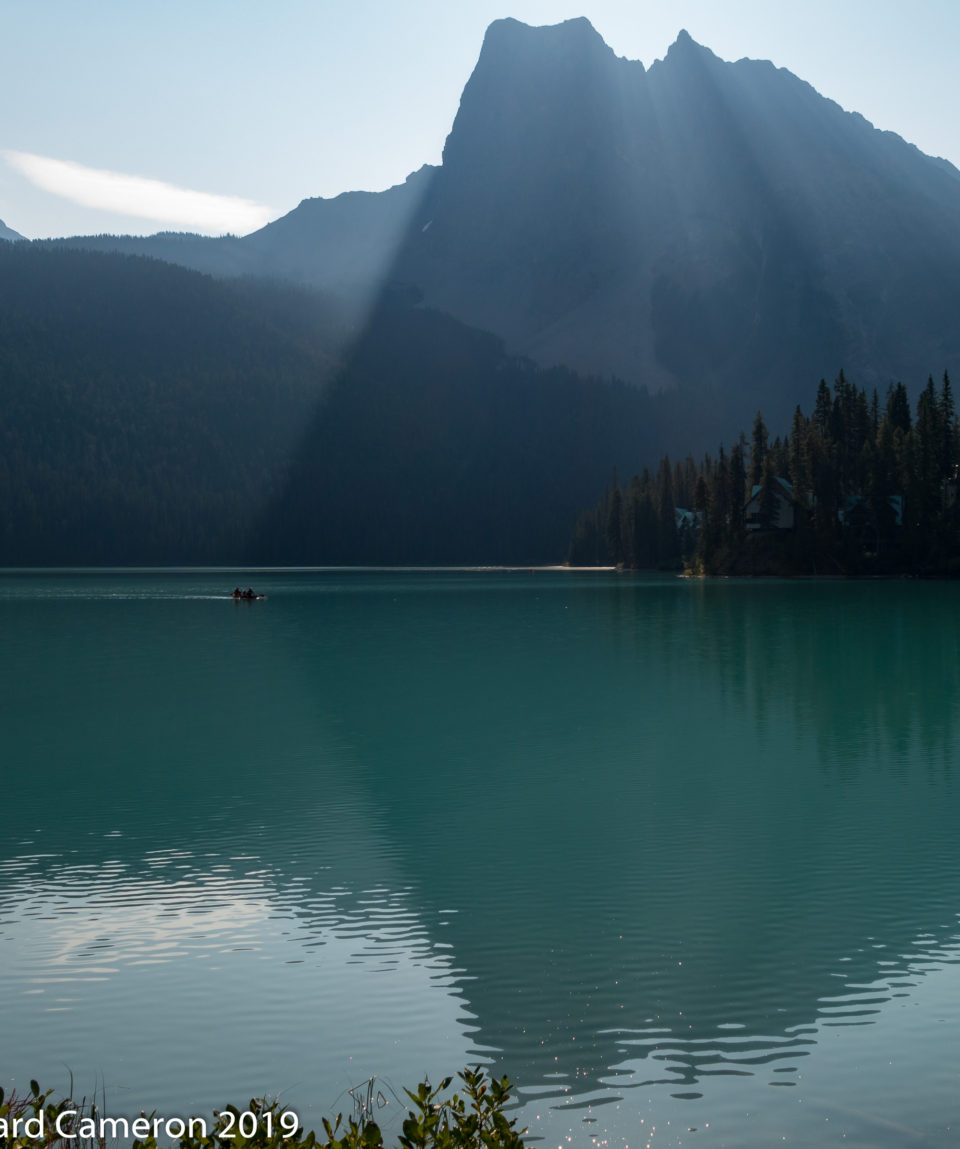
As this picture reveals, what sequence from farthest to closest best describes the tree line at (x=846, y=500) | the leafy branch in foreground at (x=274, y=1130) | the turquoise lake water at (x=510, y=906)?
the tree line at (x=846, y=500), the turquoise lake water at (x=510, y=906), the leafy branch in foreground at (x=274, y=1130)

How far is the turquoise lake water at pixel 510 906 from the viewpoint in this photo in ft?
42.4

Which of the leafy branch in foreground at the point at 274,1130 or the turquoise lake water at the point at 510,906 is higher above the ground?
the leafy branch in foreground at the point at 274,1130

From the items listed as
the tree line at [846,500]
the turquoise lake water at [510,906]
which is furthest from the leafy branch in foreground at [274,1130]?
the tree line at [846,500]

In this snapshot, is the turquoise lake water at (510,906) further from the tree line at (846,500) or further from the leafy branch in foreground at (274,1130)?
the tree line at (846,500)

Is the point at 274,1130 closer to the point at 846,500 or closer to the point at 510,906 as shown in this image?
the point at 510,906

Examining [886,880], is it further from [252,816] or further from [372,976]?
[252,816]

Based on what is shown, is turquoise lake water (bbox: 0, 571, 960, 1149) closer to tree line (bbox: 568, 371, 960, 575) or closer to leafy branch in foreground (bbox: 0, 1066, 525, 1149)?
leafy branch in foreground (bbox: 0, 1066, 525, 1149)

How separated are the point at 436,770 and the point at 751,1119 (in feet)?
70.1

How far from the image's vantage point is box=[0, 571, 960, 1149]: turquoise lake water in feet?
42.4

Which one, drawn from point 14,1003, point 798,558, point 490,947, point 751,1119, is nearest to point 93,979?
point 14,1003

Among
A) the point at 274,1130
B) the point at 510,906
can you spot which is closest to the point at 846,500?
the point at 510,906

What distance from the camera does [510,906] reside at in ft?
64.0

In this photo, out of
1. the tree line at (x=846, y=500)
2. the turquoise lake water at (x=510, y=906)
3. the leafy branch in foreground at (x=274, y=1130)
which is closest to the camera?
the leafy branch in foreground at (x=274, y=1130)

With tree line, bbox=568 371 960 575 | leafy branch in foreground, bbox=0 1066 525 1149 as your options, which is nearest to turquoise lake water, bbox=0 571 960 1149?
leafy branch in foreground, bbox=0 1066 525 1149
